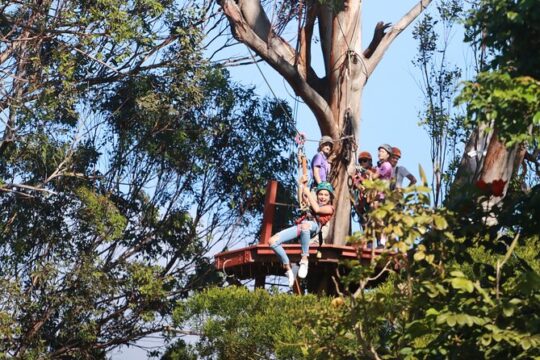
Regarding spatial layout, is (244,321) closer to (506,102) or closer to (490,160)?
(490,160)

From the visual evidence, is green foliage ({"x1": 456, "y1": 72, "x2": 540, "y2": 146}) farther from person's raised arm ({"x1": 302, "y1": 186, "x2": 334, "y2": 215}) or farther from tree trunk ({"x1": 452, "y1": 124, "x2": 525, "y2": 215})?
tree trunk ({"x1": 452, "y1": 124, "x2": 525, "y2": 215})

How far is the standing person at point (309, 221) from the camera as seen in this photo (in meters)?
14.0

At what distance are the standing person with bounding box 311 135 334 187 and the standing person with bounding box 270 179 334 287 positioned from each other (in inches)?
8.0

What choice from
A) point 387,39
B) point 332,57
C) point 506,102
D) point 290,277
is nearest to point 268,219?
point 290,277

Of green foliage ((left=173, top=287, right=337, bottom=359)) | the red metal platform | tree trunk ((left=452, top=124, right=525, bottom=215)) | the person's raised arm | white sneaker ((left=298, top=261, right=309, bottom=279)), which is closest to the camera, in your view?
green foliage ((left=173, top=287, right=337, bottom=359))

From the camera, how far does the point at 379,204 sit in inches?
303

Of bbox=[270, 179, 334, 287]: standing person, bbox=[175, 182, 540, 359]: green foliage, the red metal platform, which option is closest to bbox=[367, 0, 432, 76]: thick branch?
the red metal platform

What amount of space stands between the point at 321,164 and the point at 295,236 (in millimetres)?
1034

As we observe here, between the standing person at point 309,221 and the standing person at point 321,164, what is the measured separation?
204mm

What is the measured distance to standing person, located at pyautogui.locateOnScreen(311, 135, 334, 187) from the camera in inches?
572

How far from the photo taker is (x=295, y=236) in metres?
14.1

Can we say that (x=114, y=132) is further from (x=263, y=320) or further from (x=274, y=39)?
(x=263, y=320)

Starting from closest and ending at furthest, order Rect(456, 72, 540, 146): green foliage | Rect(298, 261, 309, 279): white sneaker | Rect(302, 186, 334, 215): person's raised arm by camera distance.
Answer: Rect(456, 72, 540, 146): green foliage → Rect(302, 186, 334, 215): person's raised arm → Rect(298, 261, 309, 279): white sneaker

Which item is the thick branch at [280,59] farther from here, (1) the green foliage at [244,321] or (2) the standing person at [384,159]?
(1) the green foliage at [244,321]
